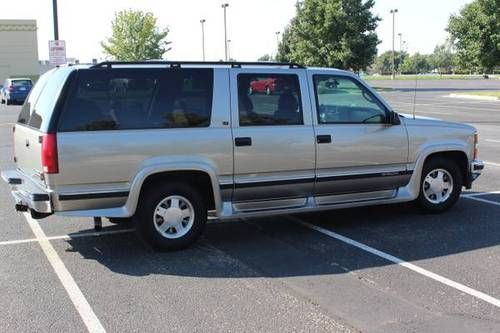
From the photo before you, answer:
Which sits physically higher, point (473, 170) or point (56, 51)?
point (56, 51)

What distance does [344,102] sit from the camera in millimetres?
7203

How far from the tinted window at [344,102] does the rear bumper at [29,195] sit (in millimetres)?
2976

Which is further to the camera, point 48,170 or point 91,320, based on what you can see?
point 48,170

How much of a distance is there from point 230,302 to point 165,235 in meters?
1.60

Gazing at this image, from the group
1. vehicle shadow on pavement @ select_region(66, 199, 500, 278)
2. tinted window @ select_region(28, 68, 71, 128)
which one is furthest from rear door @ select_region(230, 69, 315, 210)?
tinted window @ select_region(28, 68, 71, 128)

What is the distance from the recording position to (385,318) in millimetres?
4570

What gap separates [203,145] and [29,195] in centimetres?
174

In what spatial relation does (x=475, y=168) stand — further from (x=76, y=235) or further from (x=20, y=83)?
(x=20, y=83)

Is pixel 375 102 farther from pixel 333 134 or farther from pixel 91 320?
pixel 91 320

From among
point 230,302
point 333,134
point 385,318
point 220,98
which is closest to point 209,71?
point 220,98

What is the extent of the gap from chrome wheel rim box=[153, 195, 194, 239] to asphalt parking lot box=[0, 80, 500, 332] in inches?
9.4

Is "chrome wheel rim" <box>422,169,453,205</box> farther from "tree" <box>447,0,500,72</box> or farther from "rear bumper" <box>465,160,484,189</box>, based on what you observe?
"tree" <box>447,0,500,72</box>

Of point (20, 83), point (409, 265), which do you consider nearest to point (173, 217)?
point (409, 265)

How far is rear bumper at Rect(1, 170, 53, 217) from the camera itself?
5863mm
